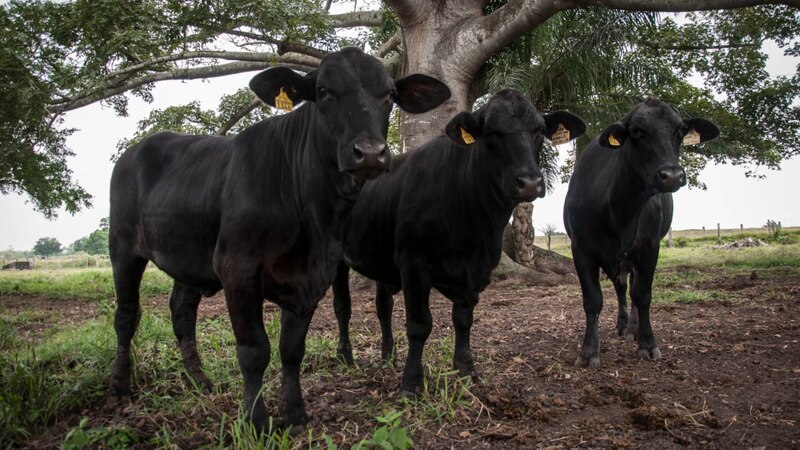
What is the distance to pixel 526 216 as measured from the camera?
15.5 meters

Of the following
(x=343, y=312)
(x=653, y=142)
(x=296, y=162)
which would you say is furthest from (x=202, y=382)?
(x=653, y=142)

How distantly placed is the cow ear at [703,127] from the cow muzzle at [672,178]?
991 mm

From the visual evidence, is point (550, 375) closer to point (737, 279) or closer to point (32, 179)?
point (737, 279)

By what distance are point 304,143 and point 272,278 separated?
2.77 feet

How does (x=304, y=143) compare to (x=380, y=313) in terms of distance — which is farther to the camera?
(x=380, y=313)

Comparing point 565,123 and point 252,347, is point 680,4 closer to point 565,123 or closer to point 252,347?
point 565,123

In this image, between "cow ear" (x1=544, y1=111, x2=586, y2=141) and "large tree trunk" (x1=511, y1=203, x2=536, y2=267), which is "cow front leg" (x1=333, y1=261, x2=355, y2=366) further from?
"large tree trunk" (x1=511, y1=203, x2=536, y2=267)

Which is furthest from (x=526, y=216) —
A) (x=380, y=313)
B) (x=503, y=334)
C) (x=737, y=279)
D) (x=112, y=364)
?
(x=112, y=364)

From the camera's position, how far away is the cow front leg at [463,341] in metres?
4.81

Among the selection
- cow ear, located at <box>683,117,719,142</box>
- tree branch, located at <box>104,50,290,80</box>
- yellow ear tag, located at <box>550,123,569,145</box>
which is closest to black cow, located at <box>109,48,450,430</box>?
yellow ear tag, located at <box>550,123,569,145</box>

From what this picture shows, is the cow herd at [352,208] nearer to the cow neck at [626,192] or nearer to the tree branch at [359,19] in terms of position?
the cow neck at [626,192]

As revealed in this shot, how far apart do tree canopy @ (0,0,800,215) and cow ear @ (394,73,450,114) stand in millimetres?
7197

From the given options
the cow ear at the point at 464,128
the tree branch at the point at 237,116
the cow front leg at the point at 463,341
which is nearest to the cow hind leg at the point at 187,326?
the cow front leg at the point at 463,341

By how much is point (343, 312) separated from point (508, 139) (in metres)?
2.28
